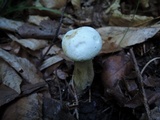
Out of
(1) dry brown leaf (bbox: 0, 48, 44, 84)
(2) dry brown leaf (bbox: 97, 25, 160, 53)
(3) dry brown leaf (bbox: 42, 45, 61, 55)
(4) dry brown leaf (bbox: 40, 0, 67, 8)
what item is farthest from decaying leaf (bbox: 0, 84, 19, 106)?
(4) dry brown leaf (bbox: 40, 0, 67, 8)

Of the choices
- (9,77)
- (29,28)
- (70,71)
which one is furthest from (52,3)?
(9,77)

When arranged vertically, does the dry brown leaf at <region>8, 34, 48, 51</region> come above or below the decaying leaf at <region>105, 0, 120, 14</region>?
below

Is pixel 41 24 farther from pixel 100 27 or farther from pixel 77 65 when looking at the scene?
pixel 77 65

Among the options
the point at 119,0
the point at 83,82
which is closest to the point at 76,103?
the point at 83,82

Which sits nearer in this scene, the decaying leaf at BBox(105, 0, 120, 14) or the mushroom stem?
the mushroom stem

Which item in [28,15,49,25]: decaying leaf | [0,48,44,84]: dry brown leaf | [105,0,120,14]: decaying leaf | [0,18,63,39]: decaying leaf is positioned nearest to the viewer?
[0,48,44,84]: dry brown leaf

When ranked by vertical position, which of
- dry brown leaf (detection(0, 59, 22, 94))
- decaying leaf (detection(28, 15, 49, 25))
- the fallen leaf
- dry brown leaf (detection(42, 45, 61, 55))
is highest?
dry brown leaf (detection(0, 59, 22, 94))

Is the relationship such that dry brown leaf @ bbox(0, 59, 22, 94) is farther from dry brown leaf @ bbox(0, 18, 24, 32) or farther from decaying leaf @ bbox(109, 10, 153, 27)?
decaying leaf @ bbox(109, 10, 153, 27)

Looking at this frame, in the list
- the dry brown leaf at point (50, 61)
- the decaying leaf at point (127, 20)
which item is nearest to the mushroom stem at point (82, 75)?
the dry brown leaf at point (50, 61)
